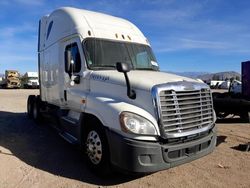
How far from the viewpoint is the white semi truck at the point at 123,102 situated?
5.23 metres

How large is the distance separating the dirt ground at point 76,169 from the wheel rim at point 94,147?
318 millimetres

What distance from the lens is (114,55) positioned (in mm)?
7043

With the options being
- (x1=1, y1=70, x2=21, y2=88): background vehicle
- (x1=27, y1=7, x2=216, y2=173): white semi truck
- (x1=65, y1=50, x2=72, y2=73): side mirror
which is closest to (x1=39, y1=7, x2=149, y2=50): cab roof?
(x1=27, y1=7, x2=216, y2=173): white semi truck

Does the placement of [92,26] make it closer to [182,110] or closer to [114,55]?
[114,55]

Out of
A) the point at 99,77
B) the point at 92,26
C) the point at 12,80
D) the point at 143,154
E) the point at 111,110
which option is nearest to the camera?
the point at 143,154

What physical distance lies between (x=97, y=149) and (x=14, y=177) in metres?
1.52

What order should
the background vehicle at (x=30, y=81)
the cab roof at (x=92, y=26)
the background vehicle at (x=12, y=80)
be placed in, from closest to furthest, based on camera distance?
the cab roof at (x=92, y=26), the background vehicle at (x=30, y=81), the background vehicle at (x=12, y=80)

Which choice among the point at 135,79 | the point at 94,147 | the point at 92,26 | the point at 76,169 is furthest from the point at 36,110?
the point at 135,79

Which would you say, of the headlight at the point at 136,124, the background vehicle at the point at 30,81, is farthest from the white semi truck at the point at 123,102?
the background vehicle at the point at 30,81

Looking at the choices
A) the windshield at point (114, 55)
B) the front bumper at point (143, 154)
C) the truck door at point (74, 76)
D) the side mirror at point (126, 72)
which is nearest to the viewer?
the front bumper at point (143, 154)

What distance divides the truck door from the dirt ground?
1.17 meters

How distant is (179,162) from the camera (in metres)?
5.41

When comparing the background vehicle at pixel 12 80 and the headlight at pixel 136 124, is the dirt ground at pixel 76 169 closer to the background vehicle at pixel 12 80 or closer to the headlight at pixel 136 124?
the headlight at pixel 136 124

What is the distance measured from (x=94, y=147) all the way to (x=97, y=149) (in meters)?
0.10
